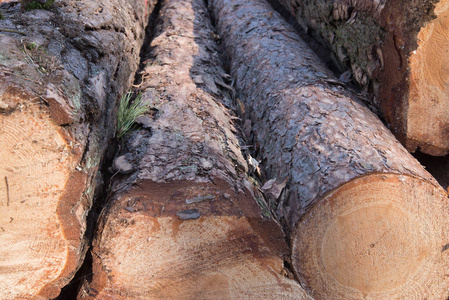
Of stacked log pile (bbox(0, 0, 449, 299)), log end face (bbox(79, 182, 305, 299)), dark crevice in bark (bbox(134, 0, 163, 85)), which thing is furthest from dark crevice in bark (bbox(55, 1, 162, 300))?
dark crevice in bark (bbox(134, 0, 163, 85))

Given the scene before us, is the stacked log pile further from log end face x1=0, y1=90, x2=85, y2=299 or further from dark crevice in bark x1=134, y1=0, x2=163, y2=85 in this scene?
dark crevice in bark x1=134, y1=0, x2=163, y2=85

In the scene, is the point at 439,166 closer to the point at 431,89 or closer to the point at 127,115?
the point at 431,89

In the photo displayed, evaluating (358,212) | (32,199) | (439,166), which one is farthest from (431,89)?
(32,199)

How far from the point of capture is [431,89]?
189cm

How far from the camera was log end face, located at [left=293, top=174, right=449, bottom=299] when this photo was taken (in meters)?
1.44

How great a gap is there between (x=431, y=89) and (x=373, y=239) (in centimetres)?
103

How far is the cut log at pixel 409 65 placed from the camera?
1807 millimetres

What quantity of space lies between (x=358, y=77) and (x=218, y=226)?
156 cm

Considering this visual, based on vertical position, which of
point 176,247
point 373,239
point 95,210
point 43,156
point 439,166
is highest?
point 439,166

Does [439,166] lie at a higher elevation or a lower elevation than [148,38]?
higher

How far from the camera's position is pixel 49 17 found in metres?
1.69

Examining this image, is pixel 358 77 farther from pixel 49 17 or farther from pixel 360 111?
pixel 49 17

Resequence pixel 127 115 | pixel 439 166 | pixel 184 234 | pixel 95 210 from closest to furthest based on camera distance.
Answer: pixel 184 234
pixel 95 210
pixel 127 115
pixel 439 166

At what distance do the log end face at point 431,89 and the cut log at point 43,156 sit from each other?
1.77 metres
